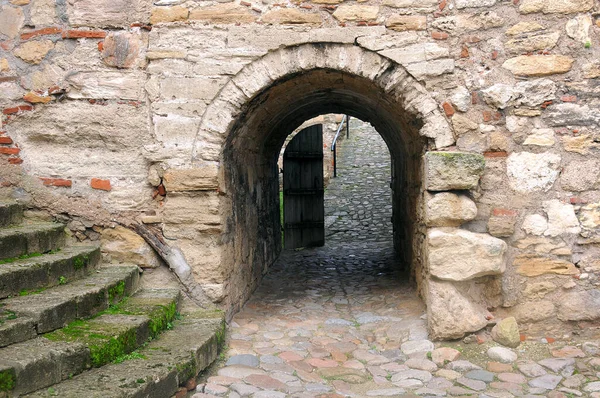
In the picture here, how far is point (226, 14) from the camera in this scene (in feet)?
12.1

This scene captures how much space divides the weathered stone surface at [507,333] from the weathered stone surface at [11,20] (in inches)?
161

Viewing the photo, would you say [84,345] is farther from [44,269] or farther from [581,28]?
[581,28]

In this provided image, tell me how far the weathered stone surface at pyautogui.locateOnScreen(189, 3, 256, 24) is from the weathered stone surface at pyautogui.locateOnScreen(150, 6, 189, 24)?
11 cm

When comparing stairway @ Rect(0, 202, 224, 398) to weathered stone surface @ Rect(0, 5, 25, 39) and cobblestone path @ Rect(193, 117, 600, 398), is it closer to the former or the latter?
cobblestone path @ Rect(193, 117, 600, 398)

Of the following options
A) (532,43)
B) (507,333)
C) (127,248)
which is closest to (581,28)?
(532,43)

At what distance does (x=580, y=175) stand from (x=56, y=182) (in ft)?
12.4

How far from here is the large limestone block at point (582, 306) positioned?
3.56 meters

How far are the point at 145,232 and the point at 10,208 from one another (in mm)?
943

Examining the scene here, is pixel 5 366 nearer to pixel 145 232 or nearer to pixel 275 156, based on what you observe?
pixel 145 232

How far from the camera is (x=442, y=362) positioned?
3.34m

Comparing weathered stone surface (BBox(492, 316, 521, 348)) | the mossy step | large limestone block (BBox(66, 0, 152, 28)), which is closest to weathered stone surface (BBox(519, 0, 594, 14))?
weathered stone surface (BBox(492, 316, 521, 348))

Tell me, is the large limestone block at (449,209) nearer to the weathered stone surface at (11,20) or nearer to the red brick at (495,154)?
the red brick at (495,154)

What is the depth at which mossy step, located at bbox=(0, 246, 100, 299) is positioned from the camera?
2.89 meters

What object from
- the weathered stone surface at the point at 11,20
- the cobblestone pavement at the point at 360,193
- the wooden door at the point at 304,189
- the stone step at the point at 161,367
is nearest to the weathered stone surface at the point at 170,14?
the weathered stone surface at the point at 11,20
